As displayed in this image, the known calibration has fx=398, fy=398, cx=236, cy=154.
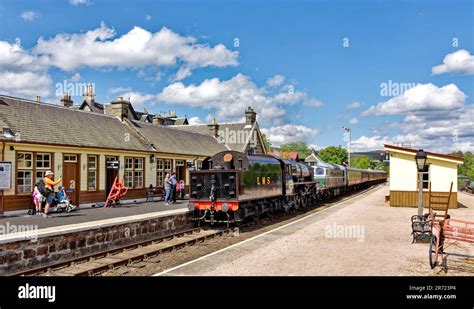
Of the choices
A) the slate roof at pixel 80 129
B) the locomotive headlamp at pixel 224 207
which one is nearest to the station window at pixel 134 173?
the slate roof at pixel 80 129

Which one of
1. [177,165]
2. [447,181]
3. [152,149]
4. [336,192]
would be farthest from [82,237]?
[336,192]

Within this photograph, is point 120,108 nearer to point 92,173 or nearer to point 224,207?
point 92,173

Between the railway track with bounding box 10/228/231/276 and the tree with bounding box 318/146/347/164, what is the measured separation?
84.3 m

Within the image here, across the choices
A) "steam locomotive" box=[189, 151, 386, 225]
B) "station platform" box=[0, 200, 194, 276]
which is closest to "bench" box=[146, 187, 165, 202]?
"station platform" box=[0, 200, 194, 276]

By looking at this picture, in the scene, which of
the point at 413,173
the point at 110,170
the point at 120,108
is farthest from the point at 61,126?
the point at 413,173

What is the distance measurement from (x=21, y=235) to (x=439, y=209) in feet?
65.2

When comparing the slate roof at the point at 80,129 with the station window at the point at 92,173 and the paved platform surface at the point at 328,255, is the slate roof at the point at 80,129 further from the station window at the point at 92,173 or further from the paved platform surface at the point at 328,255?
the paved platform surface at the point at 328,255

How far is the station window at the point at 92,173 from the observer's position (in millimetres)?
19994

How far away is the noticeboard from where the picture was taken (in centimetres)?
1517

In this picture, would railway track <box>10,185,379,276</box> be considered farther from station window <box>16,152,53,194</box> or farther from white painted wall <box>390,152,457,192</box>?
white painted wall <box>390,152,457,192</box>

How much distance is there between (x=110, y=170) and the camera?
21672mm

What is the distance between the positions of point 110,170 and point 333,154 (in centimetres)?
8084

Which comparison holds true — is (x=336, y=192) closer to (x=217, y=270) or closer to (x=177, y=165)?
(x=177, y=165)

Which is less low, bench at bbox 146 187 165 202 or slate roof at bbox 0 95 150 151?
slate roof at bbox 0 95 150 151
